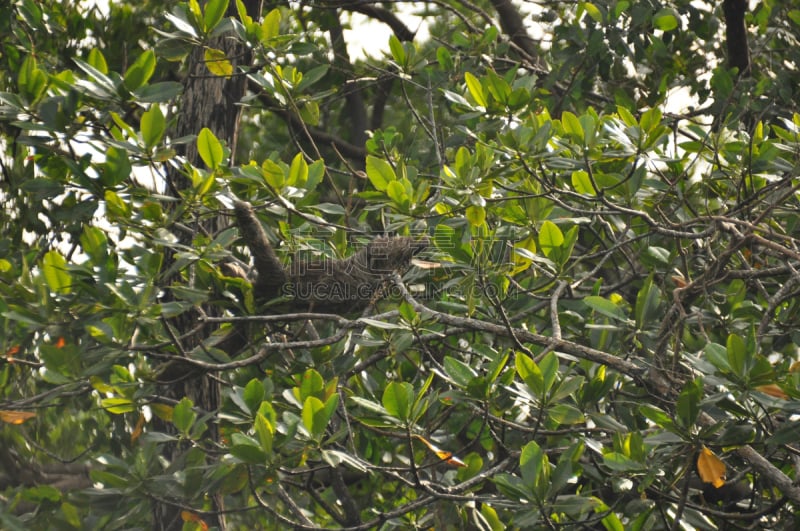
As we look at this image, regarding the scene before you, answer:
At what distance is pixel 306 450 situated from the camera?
199 centimetres

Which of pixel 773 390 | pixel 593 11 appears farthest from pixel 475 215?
pixel 593 11

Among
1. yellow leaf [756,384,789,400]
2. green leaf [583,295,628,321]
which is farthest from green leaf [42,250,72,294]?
yellow leaf [756,384,789,400]

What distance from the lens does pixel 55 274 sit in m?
2.26

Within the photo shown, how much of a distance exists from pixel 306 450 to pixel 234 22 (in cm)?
120

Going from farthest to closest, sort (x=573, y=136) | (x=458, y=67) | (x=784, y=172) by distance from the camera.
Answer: (x=458, y=67) → (x=784, y=172) → (x=573, y=136)

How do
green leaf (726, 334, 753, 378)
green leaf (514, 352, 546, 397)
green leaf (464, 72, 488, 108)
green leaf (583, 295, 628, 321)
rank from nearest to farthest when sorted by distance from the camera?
green leaf (726, 334, 753, 378), green leaf (514, 352, 546, 397), green leaf (583, 295, 628, 321), green leaf (464, 72, 488, 108)

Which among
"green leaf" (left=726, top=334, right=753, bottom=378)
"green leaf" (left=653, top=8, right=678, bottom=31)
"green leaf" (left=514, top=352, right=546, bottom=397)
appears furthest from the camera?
"green leaf" (left=653, top=8, right=678, bottom=31)

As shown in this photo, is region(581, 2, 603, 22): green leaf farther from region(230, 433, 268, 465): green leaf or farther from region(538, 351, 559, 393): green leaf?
region(230, 433, 268, 465): green leaf

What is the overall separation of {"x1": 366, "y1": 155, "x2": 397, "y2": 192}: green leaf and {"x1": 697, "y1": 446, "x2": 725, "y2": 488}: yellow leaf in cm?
102

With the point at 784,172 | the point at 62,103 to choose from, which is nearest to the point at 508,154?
the point at 784,172

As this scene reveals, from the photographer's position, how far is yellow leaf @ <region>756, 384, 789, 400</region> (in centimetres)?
179

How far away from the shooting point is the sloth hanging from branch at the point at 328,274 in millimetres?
2568

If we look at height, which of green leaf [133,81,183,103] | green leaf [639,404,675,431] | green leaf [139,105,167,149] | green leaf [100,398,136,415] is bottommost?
green leaf [100,398,136,415]

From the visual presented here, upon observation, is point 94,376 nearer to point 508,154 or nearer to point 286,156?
point 508,154
